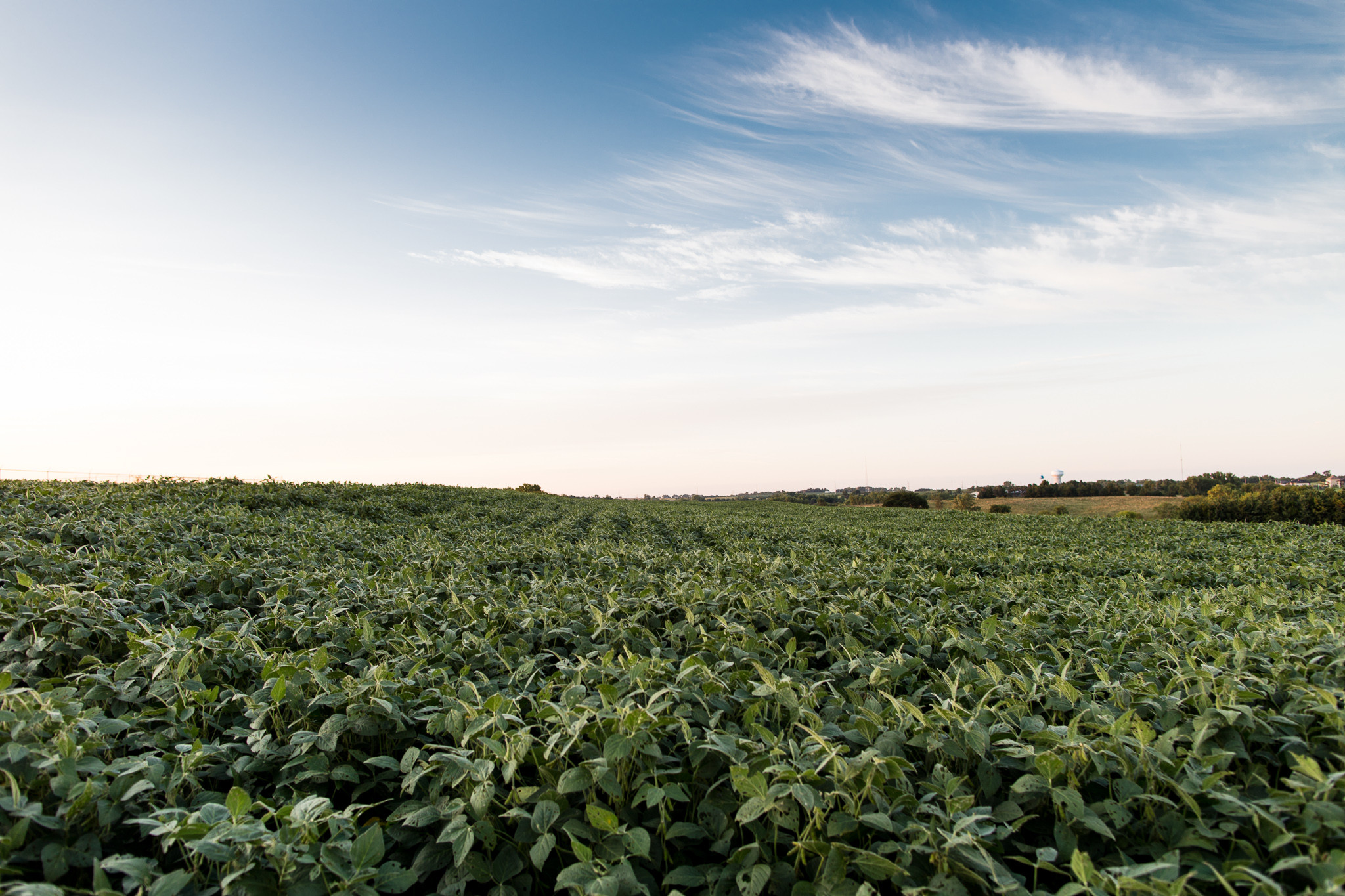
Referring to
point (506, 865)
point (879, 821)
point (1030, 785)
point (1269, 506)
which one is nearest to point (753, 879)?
point (879, 821)

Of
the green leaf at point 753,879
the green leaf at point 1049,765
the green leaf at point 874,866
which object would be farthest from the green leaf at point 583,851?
the green leaf at point 1049,765

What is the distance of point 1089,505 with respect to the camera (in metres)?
63.2

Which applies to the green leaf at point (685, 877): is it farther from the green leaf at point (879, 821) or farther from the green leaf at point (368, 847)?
the green leaf at point (368, 847)

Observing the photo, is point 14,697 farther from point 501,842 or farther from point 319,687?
point 501,842

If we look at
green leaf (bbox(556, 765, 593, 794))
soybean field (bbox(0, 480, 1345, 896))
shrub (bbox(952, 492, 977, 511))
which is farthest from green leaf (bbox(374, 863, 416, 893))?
shrub (bbox(952, 492, 977, 511))

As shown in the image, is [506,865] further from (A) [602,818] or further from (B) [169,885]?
(B) [169,885]

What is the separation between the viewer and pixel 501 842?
2.03 m

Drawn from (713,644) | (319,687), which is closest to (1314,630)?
(713,644)

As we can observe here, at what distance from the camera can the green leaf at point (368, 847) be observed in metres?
1.69

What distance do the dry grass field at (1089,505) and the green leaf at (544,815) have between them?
56453 millimetres

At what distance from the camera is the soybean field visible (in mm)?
1707

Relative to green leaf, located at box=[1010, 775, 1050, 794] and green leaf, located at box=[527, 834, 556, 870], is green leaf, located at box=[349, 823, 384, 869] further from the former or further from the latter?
green leaf, located at box=[1010, 775, 1050, 794]

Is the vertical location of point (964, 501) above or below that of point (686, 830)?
below

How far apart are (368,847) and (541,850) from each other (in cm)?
49
